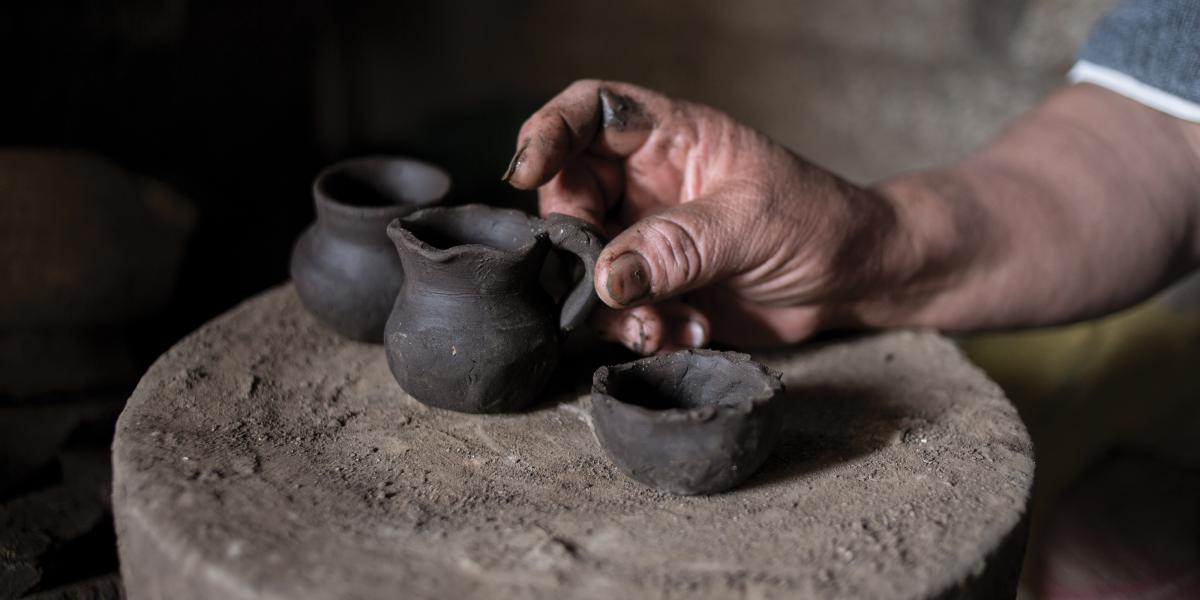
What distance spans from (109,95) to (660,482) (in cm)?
262

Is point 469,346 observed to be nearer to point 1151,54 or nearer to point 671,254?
point 671,254

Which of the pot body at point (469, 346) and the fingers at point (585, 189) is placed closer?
the pot body at point (469, 346)

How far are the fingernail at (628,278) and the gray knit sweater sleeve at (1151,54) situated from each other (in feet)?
3.67

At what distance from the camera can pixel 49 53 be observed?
3.02 meters

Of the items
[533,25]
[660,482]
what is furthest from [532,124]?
[533,25]

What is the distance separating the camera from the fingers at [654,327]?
64.4 inches

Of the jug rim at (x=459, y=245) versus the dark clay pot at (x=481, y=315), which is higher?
the jug rim at (x=459, y=245)

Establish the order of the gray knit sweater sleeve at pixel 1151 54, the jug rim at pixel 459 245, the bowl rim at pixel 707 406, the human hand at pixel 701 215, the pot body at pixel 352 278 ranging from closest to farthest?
the bowl rim at pixel 707 406
the jug rim at pixel 459 245
the human hand at pixel 701 215
the pot body at pixel 352 278
the gray knit sweater sleeve at pixel 1151 54

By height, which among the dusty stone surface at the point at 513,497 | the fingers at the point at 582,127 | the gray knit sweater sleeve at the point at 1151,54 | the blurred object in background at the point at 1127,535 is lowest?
the blurred object in background at the point at 1127,535

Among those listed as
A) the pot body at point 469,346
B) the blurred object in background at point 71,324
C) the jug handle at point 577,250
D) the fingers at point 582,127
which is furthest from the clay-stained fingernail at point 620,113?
the blurred object in background at point 71,324

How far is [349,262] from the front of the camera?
5.49ft

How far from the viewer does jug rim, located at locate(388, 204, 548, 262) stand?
55.1 inches

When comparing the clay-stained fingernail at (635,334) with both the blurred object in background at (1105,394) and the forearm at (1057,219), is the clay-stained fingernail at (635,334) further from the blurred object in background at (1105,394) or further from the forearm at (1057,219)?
the blurred object in background at (1105,394)

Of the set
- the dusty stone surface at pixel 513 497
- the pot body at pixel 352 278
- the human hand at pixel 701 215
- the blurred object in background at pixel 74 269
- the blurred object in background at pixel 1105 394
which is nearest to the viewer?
the dusty stone surface at pixel 513 497
